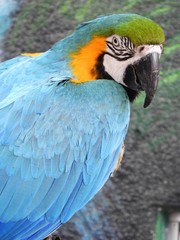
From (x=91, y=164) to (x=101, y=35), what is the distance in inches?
13.0

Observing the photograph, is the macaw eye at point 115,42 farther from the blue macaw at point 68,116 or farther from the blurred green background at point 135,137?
the blurred green background at point 135,137

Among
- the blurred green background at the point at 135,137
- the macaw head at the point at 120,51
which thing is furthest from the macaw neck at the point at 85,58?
the blurred green background at the point at 135,137

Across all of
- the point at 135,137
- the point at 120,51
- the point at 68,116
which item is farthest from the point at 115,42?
the point at 135,137

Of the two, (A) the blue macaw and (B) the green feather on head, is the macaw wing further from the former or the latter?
(B) the green feather on head

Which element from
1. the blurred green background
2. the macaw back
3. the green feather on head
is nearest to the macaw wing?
the macaw back

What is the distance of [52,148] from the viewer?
1594 mm

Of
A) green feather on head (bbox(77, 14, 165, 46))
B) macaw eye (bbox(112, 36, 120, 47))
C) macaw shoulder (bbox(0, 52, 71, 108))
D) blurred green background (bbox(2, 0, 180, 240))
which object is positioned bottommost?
blurred green background (bbox(2, 0, 180, 240))

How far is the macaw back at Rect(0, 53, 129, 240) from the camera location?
1.58 metres

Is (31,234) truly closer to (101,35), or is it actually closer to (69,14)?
(101,35)

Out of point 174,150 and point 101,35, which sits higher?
point 101,35

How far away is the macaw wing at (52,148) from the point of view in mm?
1576

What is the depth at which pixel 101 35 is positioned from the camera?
1673mm

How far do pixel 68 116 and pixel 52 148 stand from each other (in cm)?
9

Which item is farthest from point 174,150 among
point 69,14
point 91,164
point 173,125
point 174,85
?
point 91,164
